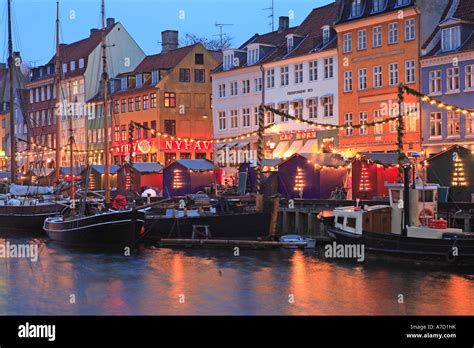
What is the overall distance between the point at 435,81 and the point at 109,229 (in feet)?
72.0

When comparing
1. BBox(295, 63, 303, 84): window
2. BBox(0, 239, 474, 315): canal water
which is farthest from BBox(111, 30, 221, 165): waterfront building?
BBox(0, 239, 474, 315): canal water

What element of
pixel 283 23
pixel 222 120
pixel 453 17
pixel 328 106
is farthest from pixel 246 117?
pixel 453 17

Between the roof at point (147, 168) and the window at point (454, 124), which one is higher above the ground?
the window at point (454, 124)

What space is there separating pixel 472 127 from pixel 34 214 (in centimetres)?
2495

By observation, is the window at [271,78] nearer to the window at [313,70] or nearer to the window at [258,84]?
the window at [258,84]

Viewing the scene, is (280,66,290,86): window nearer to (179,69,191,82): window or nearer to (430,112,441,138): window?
(430,112,441,138): window

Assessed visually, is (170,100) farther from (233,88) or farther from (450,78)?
(450,78)

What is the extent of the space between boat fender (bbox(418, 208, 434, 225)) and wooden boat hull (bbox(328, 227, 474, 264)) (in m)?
1.26

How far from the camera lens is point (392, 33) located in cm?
5047

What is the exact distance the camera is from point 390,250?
1181 inches

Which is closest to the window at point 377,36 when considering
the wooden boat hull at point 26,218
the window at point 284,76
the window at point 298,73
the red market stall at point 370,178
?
the window at point 298,73

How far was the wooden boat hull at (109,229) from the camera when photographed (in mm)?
36719
